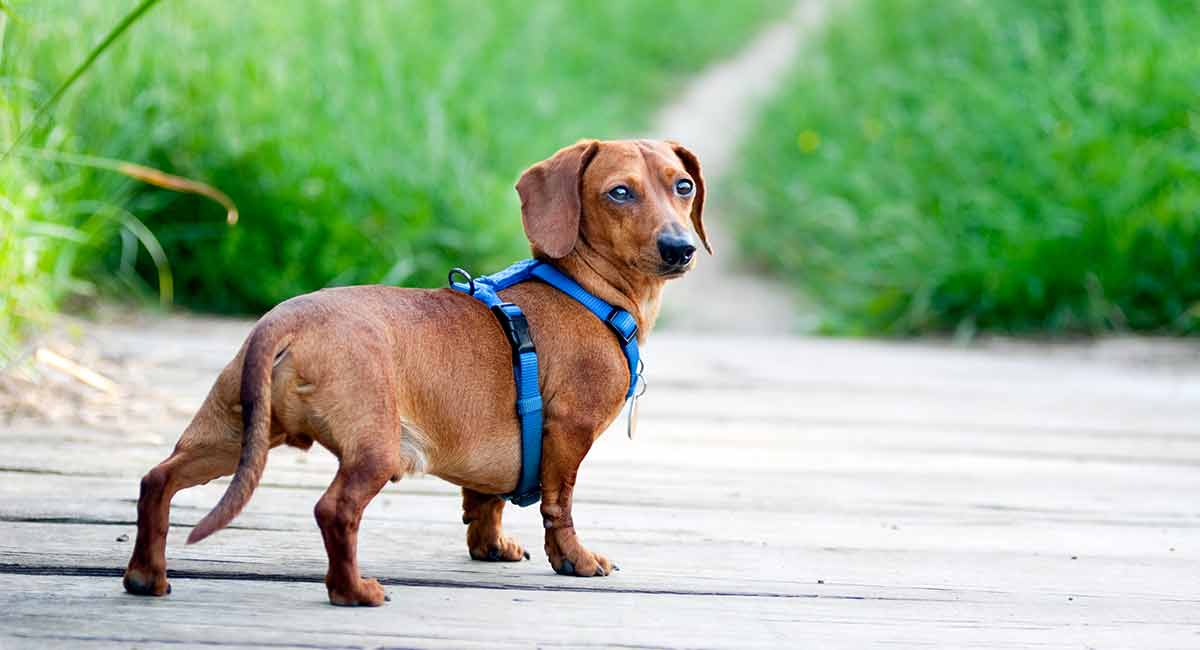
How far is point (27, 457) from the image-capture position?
2.69 m

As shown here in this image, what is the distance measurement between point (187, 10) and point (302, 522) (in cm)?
393

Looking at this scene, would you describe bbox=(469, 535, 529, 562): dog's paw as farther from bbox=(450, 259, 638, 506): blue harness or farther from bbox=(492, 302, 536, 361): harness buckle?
bbox=(492, 302, 536, 361): harness buckle

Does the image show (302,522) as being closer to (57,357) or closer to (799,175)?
(57,357)

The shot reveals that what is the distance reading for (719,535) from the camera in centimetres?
243

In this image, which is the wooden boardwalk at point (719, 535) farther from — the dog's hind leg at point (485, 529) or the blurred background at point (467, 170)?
the blurred background at point (467, 170)

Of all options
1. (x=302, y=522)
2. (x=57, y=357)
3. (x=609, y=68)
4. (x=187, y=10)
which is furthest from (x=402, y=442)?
(x=609, y=68)

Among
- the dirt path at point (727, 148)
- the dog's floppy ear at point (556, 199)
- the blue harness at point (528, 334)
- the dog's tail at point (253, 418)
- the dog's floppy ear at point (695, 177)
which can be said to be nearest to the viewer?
the dog's tail at point (253, 418)

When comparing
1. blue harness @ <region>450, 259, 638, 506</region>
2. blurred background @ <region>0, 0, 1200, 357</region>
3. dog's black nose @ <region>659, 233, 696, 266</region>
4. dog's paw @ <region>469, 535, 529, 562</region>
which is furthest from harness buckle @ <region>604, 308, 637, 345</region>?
blurred background @ <region>0, 0, 1200, 357</region>

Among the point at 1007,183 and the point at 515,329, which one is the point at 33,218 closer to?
the point at 515,329

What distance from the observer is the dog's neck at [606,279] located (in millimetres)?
2189

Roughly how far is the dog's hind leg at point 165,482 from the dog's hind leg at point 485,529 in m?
0.45

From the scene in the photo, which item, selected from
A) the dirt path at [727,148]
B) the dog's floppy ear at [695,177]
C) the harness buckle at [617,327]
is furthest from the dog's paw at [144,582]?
the dirt path at [727,148]

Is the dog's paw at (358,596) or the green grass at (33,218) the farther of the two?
the green grass at (33,218)

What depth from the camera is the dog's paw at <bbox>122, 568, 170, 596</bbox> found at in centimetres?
183
